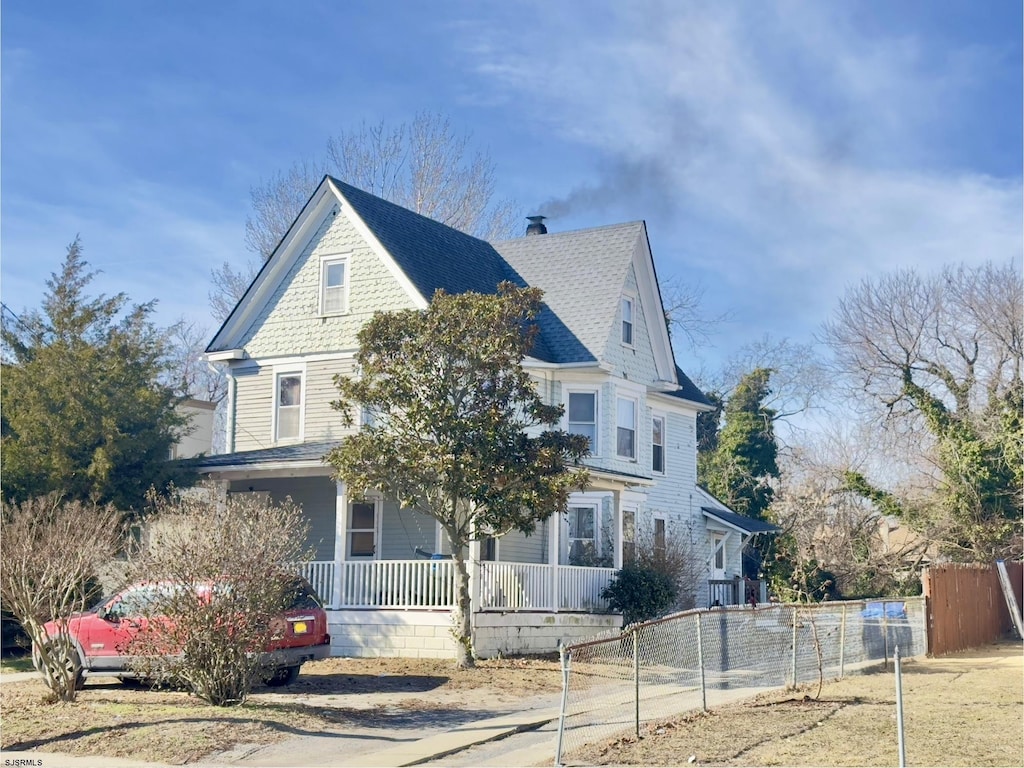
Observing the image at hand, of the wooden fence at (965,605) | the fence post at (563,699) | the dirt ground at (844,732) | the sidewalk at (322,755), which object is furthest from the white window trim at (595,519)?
the fence post at (563,699)

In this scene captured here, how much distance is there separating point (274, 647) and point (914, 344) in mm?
31722

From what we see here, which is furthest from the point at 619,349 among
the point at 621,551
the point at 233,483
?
the point at 233,483

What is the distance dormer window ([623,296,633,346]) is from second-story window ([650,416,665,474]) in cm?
294

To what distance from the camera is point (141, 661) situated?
13.8 m

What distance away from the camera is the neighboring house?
21969mm

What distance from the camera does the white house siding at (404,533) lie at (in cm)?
2444

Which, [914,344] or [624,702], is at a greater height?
[914,344]

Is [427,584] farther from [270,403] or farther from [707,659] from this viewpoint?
[270,403]

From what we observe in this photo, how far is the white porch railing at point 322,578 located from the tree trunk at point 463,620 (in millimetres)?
3341

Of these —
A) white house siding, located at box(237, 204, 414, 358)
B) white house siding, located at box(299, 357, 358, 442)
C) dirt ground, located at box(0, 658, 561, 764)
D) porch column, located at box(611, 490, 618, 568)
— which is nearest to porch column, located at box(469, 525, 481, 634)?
dirt ground, located at box(0, 658, 561, 764)

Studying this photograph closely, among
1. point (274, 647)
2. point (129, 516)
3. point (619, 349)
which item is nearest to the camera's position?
point (274, 647)

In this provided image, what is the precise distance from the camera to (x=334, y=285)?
87.0 feet

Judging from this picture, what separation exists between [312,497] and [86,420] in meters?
5.56

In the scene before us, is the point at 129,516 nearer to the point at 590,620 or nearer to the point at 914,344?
the point at 590,620
